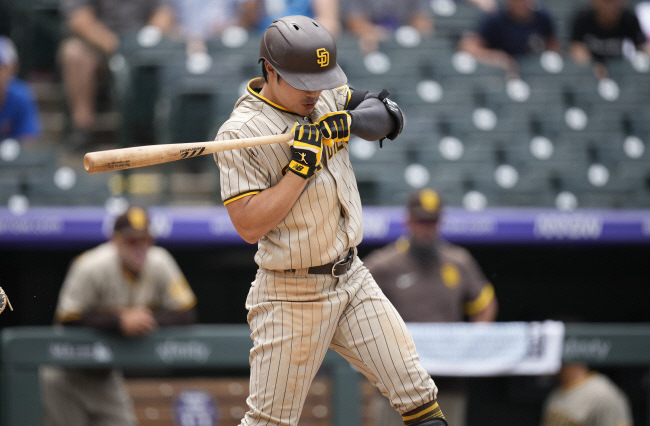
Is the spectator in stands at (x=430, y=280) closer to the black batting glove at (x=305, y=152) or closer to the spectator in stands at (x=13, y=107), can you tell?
the black batting glove at (x=305, y=152)

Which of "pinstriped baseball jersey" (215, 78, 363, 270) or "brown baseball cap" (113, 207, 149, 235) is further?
"brown baseball cap" (113, 207, 149, 235)

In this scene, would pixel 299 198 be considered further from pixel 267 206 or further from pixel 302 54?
pixel 302 54

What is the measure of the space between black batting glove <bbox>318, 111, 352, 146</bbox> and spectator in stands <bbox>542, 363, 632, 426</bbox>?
2.85 meters

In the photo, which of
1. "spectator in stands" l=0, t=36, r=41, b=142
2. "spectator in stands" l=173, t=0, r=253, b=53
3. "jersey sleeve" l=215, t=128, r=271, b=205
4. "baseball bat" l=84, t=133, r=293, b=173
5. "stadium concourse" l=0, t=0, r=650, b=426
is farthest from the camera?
"spectator in stands" l=173, t=0, r=253, b=53

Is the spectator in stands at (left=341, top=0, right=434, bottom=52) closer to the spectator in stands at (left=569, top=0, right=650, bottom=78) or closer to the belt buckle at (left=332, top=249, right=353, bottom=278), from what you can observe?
the spectator in stands at (left=569, top=0, right=650, bottom=78)

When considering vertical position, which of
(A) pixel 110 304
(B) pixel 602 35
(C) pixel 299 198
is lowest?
(A) pixel 110 304

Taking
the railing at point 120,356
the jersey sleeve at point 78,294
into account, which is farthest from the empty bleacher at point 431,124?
the railing at point 120,356

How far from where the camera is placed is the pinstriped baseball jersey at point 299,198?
8.97 feet

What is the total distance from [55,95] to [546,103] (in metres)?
3.89

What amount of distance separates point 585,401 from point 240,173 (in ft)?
10.4

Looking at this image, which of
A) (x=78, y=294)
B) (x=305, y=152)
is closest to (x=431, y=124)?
(x=78, y=294)

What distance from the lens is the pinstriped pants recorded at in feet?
9.16

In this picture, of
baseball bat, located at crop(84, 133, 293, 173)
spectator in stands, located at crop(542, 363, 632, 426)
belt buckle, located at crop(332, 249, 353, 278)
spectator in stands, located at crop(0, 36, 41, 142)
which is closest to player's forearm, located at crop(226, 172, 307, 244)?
baseball bat, located at crop(84, 133, 293, 173)

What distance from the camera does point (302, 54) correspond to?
269 cm
